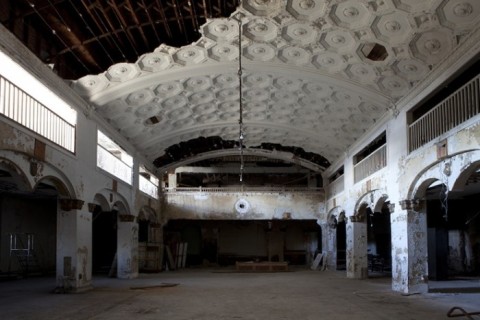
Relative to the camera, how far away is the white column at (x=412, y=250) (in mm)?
15148

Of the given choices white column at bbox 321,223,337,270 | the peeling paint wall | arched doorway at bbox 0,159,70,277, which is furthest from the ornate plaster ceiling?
white column at bbox 321,223,337,270

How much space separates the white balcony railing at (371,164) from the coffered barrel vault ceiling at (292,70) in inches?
47.4

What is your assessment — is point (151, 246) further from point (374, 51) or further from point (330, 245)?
point (374, 51)

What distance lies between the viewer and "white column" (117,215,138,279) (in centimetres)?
2208

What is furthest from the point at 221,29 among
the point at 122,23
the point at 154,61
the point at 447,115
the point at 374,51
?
the point at 447,115

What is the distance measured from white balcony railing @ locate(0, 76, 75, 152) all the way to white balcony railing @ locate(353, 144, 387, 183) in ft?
35.3

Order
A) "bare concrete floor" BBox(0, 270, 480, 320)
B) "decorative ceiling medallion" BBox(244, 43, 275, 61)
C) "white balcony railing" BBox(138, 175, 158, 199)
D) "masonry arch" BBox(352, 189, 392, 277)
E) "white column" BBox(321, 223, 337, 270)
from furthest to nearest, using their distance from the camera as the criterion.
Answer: "white column" BBox(321, 223, 337, 270), "white balcony railing" BBox(138, 175, 158, 199), "masonry arch" BBox(352, 189, 392, 277), "decorative ceiling medallion" BBox(244, 43, 275, 61), "bare concrete floor" BBox(0, 270, 480, 320)

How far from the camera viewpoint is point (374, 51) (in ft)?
48.0

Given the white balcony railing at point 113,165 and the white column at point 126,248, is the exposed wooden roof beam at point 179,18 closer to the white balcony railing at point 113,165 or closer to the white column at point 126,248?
the white balcony railing at point 113,165

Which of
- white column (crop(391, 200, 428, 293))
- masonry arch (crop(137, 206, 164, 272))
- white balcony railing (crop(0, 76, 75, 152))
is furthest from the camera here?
masonry arch (crop(137, 206, 164, 272))

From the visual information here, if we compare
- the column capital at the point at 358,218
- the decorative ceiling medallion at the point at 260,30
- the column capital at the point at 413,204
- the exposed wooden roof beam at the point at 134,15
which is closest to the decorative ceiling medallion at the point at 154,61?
the exposed wooden roof beam at the point at 134,15

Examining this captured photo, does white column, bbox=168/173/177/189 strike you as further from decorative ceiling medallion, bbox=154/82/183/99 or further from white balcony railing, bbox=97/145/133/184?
decorative ceiling medallion, bbox=154/82/183/99

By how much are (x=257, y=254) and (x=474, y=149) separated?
975 inches

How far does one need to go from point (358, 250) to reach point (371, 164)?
13.9ft
